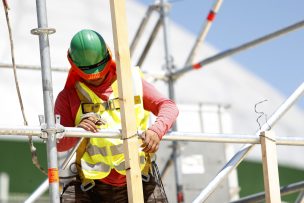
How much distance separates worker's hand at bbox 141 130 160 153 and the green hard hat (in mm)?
596

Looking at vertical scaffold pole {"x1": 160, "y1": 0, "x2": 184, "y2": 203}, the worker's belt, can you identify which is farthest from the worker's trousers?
vertical scaffold pole {"x1": 160, "y1": 0, "x2": 184, "y2": 203}

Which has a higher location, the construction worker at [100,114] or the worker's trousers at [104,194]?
the construction worker at [100,114]

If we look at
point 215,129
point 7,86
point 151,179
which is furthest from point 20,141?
point 151,179

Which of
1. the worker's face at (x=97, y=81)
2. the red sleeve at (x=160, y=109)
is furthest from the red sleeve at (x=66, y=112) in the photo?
the red sleeve at (x=160, y=109)

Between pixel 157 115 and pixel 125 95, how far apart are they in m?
0.58

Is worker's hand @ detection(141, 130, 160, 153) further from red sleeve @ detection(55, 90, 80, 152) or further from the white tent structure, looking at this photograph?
the white tent structure

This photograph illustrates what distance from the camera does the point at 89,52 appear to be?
190 inches

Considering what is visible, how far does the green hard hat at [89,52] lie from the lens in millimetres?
4844

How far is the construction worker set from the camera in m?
4.89

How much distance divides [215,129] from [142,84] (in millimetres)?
4156

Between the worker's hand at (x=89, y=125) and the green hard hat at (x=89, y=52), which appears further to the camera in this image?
the green hard hat at (x=89, y=52)

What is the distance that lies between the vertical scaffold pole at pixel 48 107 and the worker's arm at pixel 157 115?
58cm

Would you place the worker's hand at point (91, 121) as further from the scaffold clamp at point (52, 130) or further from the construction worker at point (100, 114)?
the scaffold clamp at point (52, 130)

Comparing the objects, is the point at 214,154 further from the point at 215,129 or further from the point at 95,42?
the point at 95,42
